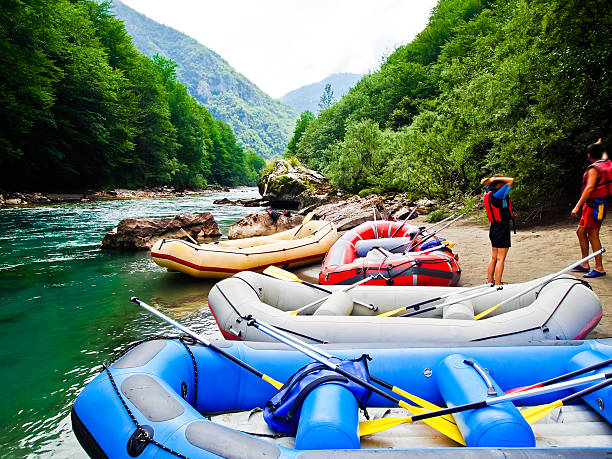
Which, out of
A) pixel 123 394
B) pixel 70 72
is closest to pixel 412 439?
pixel 123 394

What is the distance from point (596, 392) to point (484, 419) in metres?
0.89

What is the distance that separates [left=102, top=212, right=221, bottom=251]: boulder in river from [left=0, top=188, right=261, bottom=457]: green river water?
14.5 inches

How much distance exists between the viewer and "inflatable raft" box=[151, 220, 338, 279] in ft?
21.5

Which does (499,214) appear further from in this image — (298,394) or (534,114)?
(534,114)

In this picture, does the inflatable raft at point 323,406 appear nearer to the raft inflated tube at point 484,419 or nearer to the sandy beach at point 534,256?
the raft inflated tube at point 484,419

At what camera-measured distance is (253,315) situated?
3.39 meters

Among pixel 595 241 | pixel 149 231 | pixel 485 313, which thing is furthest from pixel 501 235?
pixel 149 231

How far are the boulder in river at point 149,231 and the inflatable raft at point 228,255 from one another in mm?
2580

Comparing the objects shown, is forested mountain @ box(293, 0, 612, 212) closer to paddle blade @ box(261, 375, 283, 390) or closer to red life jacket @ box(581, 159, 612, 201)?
red life jacket @ box(581, 159, 612, 201)

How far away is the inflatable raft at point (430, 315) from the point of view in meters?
2.97

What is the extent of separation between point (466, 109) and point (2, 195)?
19.5 metres

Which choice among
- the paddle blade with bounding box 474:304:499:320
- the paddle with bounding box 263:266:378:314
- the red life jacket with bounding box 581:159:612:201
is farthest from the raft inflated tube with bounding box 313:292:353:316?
the red life jacket with bounding box 581:159:612:201

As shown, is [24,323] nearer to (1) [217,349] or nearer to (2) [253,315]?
(2) [253,315]

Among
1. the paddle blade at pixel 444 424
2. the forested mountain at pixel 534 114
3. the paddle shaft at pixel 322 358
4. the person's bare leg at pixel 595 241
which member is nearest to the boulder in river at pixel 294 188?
the forested mountain at pixel 534 114
